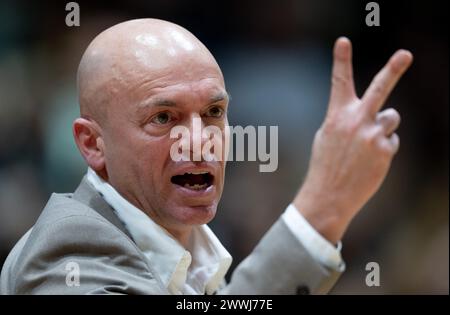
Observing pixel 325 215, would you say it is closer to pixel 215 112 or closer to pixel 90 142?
pixel 215 112

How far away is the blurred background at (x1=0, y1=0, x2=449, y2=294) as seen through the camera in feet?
10.4

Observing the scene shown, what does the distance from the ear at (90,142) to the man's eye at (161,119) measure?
0.57 ft

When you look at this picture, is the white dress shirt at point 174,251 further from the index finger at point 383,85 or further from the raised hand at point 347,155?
the index finger at point 383,85

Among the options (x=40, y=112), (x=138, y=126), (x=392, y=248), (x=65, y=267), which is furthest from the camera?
(x=392, y=248)

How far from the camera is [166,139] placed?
1.78m

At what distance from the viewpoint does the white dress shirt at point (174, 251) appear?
178cm

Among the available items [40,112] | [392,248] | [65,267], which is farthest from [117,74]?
[392,248]

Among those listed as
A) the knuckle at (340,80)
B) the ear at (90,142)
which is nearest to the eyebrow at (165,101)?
the ear at (90,142)

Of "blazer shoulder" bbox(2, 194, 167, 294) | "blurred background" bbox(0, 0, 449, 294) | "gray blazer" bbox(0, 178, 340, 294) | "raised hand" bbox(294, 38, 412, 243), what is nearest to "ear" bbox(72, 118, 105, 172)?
"gray blazer" bbox(0, 178, 340, 294)

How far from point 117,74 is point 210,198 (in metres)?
0.35

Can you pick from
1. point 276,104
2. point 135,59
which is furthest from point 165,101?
point 276,104

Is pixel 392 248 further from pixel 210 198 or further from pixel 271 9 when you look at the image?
pixel 210 198

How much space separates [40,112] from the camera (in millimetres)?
3250

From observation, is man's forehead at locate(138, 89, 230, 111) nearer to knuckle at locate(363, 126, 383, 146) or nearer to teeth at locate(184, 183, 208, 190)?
teeth at locate(184, 183, 208, 190)
